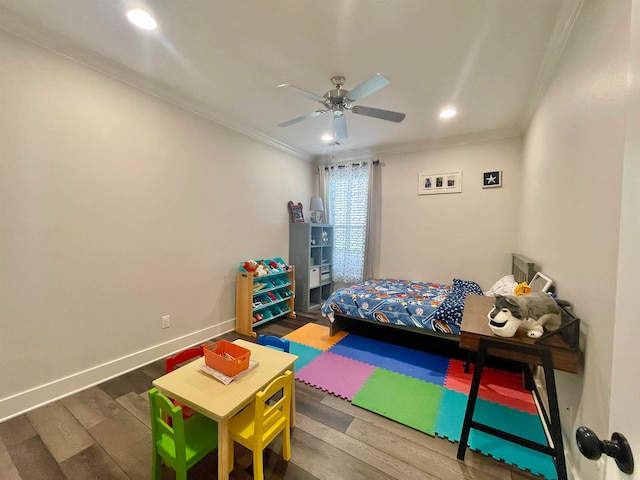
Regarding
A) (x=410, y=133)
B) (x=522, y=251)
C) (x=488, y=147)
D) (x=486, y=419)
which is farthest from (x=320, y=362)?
(x=488, y=147)

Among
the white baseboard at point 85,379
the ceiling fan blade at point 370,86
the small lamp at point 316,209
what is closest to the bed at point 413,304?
the small lamp at point 316,209

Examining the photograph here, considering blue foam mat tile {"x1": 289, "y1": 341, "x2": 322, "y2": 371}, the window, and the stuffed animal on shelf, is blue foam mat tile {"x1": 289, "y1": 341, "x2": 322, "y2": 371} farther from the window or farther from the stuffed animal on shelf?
the window

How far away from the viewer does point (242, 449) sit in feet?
5.26

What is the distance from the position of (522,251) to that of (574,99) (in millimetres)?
1960

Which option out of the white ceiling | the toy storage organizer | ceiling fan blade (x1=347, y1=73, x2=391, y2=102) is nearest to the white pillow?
the white ceiling

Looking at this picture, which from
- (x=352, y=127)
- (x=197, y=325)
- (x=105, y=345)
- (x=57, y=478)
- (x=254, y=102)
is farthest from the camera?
(x=352, y=127)

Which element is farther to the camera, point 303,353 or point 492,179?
point 492,179

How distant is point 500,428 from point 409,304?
123 cm

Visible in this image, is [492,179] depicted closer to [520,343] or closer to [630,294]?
[520,343]

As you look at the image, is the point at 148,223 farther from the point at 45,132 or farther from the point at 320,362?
the point at 320,362

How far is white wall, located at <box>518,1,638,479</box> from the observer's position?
108cm

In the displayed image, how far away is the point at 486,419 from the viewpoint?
1859 mm

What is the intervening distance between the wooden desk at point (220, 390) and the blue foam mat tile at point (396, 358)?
136 cm

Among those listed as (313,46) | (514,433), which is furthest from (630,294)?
(313,46)
